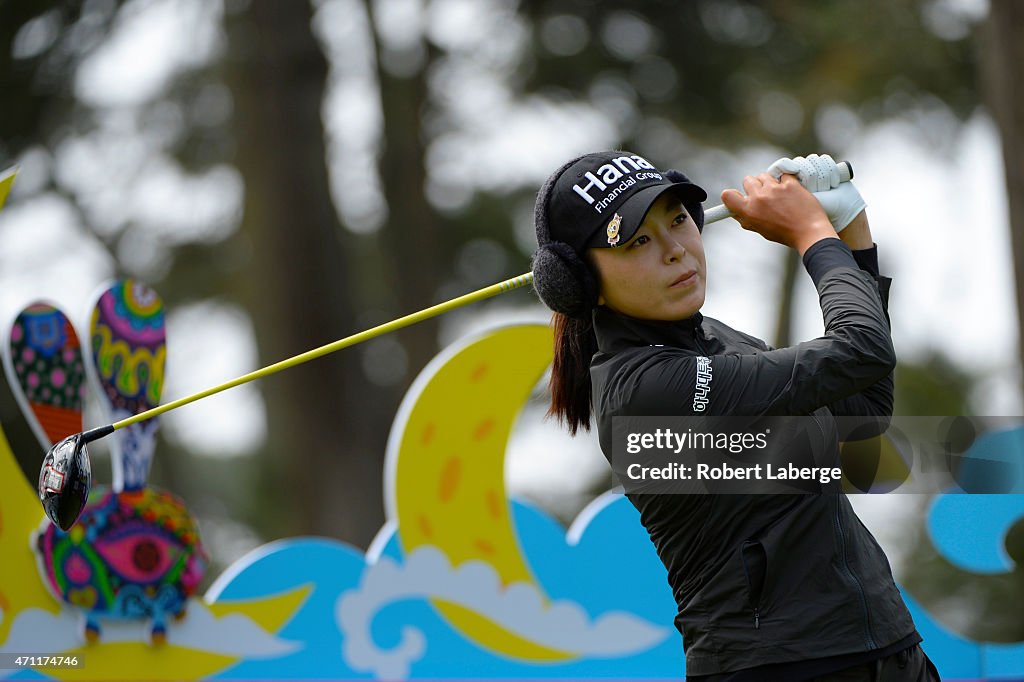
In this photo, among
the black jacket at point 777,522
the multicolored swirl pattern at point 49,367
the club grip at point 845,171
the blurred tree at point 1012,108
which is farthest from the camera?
the blurred tree at point 1012,108

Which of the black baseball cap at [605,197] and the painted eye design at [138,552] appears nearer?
the black baseball cap at [605,197]

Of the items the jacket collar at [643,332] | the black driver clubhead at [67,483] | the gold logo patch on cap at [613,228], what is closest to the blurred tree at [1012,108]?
the jacket collar at [643,332]

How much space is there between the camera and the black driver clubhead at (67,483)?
274 centimetres

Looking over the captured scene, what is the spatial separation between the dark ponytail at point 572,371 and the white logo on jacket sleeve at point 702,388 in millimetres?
419

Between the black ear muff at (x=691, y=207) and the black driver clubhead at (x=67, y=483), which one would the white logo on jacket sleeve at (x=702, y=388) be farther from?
the black driver clubhead at (x=67, y=483)

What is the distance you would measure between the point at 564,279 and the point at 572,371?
11.6 inches

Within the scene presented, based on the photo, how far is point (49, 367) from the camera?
399 cm

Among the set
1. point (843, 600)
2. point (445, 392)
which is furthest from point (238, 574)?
point (843, 600)

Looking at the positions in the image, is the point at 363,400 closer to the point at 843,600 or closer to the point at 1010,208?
the point at 1010,208

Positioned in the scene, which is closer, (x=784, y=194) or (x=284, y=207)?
(x=784, y=194)

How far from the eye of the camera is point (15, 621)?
12.8 feet

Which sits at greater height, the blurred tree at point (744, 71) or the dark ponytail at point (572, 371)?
the blurred tree at point (744, 71)

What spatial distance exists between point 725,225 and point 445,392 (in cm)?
559

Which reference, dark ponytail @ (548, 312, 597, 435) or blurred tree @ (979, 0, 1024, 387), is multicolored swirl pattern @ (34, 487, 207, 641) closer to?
dark ponytail @ (548, 312, 597, 435)
